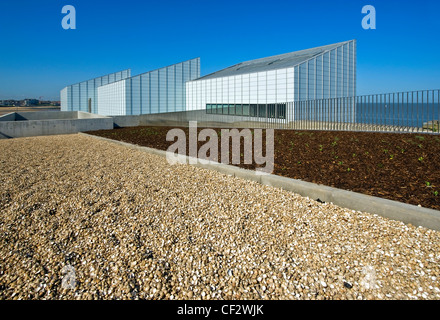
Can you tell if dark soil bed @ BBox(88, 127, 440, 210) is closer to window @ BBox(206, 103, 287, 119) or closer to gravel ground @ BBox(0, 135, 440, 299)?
gravel ground @ BBox(0, 135, 440, 299)

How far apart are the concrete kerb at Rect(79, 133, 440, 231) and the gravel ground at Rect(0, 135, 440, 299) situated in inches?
5.9

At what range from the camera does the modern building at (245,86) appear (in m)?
25.4

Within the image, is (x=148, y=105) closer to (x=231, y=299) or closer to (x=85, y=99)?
(x=85, y=99)

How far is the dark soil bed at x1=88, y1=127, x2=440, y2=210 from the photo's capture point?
5086mm

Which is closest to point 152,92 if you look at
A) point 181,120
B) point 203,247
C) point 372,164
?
point 181,120

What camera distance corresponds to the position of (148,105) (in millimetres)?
34188

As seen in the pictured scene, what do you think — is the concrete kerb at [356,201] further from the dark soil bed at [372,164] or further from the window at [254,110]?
the window at [254,110]

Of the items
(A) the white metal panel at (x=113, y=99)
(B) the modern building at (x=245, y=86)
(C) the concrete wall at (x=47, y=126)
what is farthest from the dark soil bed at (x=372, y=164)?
(A) the white metal panel at (x=113, y=99)

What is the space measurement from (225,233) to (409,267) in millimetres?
2066

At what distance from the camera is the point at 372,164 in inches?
264

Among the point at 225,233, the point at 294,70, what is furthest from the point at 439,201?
the point at 294,70

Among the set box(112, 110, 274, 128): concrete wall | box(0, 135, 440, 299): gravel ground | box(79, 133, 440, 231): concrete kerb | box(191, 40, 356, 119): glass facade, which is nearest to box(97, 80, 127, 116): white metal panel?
box(191, 40, 356, 119): glass facade

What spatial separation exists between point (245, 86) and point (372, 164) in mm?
23246
